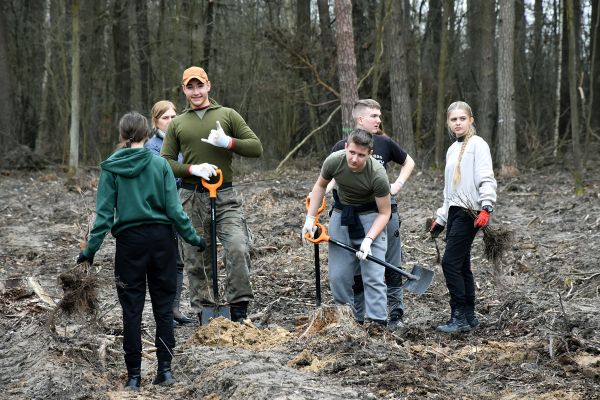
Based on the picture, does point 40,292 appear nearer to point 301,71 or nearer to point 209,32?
point 301,71

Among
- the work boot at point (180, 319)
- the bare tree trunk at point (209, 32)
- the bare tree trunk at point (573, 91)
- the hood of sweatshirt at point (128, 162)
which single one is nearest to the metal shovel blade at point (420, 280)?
the work boot at point (180, 319)

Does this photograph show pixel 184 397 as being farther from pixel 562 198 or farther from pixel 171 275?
pixel 562 198

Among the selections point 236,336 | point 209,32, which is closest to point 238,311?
point 236,336

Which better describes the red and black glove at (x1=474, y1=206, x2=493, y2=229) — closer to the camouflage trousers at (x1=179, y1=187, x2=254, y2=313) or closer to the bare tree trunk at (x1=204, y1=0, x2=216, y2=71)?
the camouflage trousers at (x1=179, y1=187, x2=254, y2=313)

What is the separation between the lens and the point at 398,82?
729 inches

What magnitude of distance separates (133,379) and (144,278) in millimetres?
637

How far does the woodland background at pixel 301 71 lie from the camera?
19328 millimetres

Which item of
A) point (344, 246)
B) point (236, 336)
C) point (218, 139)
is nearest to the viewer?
point (236, 336)

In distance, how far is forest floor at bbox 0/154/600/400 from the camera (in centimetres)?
504

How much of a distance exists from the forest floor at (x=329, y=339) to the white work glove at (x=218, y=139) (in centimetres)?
133

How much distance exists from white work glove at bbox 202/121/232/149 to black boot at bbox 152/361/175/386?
6.22 feet

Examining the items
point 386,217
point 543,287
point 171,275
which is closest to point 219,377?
point 171,275

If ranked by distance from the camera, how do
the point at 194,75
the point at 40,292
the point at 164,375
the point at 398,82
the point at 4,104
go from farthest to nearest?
the point at 4,104, the point at 398,82, the point at 40,292, the point at 194,75, the point at 164,375

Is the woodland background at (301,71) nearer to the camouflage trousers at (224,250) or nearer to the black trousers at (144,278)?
the camouflage trousers at (224,250)
